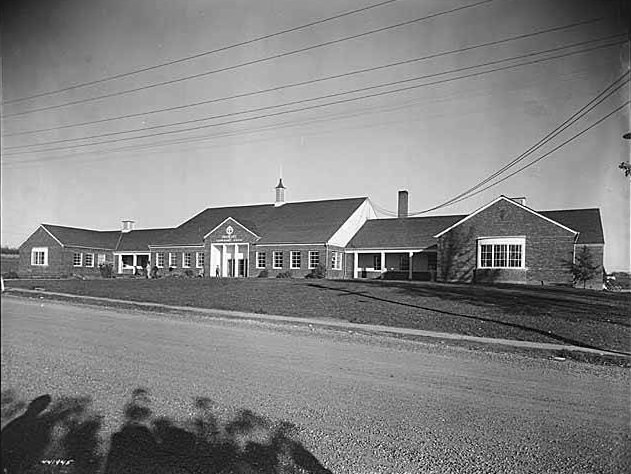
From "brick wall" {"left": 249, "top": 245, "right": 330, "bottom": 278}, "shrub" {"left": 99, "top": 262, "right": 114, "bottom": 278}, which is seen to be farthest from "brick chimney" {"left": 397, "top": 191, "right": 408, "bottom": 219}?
"shrub" {"left": 99, "top": 262, "right": 114, "bottom": 278}

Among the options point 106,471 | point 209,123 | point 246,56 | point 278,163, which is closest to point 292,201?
point 278,163

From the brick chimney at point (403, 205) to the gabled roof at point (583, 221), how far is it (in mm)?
443

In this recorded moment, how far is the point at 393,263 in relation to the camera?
2008mm

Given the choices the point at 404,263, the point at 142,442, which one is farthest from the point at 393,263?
the point at 142,442

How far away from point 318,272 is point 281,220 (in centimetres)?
30

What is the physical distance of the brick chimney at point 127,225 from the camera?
66.1 inches

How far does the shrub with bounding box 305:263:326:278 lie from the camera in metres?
2.02

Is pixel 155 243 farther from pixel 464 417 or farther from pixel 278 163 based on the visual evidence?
pixel 464 417

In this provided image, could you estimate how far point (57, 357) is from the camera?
1.54 m

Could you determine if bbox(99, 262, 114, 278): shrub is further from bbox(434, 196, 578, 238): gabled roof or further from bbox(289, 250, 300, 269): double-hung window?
bbox(434, 196, 578, 238): gabled roof

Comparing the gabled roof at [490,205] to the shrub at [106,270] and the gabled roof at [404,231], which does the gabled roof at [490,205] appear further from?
the shrub at [106,270]

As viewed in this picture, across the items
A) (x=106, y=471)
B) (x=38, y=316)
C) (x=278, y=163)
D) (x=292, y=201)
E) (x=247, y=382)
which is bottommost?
(x=106, y=471)

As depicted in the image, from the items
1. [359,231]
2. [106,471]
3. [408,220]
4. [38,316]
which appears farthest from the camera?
[359,231]

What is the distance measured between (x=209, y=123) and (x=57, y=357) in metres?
0.87
